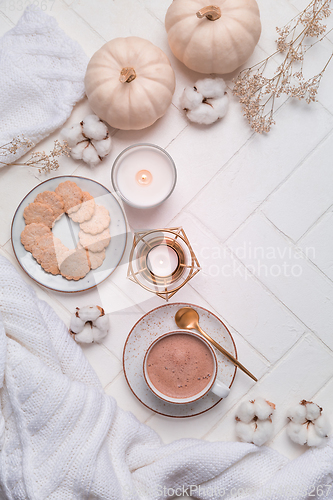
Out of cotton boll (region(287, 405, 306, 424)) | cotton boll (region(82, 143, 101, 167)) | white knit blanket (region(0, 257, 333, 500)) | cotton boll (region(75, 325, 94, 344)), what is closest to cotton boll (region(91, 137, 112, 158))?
cotton boll (region(82, 143, 101, 167))

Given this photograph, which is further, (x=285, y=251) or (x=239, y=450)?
(x=285, y=251)

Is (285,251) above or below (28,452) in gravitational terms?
above

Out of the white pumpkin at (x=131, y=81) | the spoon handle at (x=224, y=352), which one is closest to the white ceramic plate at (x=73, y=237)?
the white pumpkin at (x=131, y=81)

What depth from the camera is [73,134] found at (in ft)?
4.34

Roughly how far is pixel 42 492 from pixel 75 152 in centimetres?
103

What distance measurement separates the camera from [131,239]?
1.37 m

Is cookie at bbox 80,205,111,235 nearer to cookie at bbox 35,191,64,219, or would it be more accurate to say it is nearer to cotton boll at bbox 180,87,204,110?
cookie at bbox 35,191,64,219

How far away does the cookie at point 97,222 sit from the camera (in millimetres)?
1319

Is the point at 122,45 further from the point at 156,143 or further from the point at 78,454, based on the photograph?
the point at 78,454

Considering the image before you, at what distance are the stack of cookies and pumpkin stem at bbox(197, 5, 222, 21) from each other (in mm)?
632

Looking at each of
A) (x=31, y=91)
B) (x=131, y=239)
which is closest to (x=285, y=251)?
(x=131, y=239)

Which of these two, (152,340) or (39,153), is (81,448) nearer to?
(152,340)

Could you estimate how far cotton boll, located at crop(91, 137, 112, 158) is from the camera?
132 centimetres

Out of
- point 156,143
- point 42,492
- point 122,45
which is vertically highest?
point 122,45
